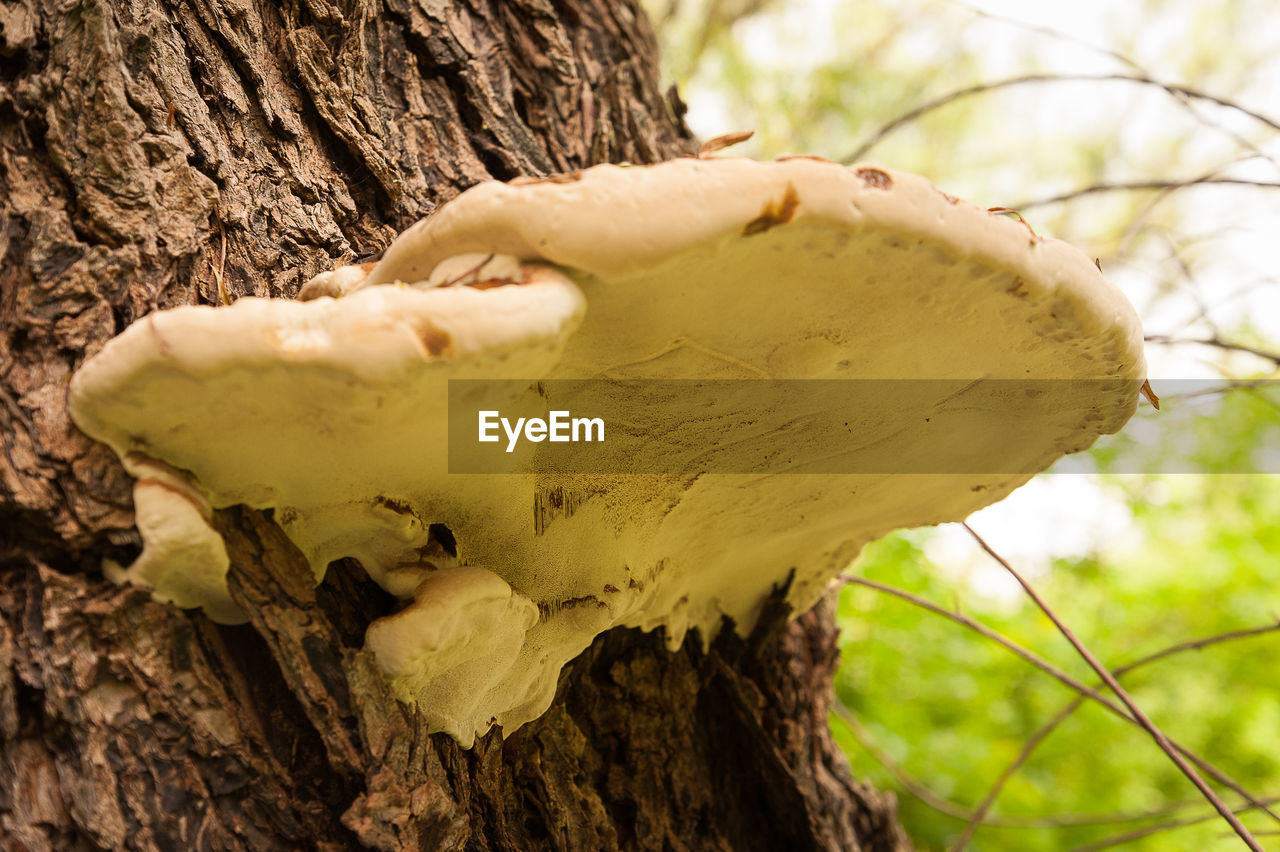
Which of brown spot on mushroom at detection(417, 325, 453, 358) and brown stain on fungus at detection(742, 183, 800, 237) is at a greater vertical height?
brown stain on fungus at detection(742, 183, 800, 237)

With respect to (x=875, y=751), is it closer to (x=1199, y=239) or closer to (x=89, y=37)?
(x=1199, y=239)

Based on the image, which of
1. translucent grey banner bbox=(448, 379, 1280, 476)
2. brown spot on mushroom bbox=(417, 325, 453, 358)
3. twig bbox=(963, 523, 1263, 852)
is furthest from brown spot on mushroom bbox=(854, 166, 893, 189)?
twig bbox=(963, 523, 1263, 852)

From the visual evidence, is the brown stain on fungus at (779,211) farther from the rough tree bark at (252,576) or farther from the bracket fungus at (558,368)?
the rough tree bark at (252,576)

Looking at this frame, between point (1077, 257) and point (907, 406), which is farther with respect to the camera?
point (907, 406)

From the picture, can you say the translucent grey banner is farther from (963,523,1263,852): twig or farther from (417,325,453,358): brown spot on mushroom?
(963,523,1263,852): twig

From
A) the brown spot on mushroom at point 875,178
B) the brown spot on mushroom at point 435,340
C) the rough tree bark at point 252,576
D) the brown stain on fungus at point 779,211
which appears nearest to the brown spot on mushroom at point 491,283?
the brown spot on mushroom at point 435,340

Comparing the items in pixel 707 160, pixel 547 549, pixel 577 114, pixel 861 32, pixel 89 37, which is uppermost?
pixel 861 32

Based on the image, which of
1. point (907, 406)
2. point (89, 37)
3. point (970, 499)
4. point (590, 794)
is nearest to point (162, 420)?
point (89, 37)
